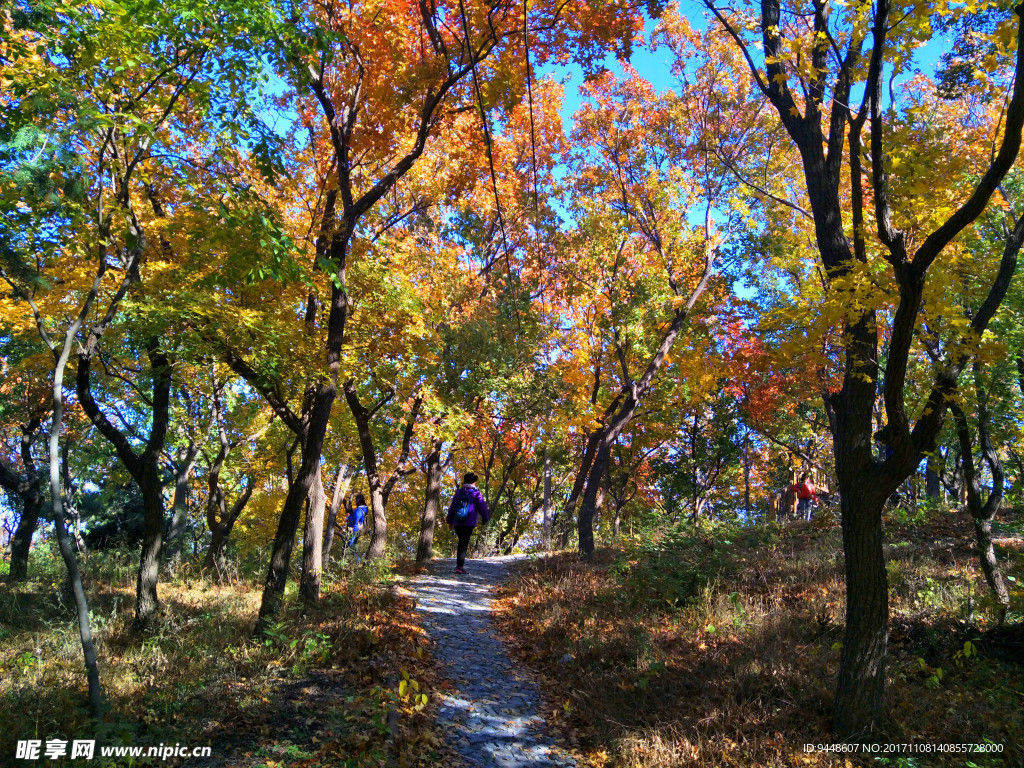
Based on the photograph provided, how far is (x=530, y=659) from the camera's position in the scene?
272 inches

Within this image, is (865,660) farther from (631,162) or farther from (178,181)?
(631,162)

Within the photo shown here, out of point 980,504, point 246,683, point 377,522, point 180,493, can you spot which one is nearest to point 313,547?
point 246,683

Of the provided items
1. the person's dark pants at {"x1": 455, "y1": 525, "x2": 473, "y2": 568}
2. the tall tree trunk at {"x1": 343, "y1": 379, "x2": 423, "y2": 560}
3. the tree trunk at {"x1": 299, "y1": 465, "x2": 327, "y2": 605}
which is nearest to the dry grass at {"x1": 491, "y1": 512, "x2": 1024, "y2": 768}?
the person's dark pants at {"x1": 455, "y1": 525, "x2": 473, "y2": 568}

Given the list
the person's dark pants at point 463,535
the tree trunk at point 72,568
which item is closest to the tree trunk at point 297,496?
the tree trunk at point 72,568

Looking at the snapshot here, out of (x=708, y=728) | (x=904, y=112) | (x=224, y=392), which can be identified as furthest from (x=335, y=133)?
(x=224, y=392)

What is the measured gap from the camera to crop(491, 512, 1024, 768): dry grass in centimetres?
449

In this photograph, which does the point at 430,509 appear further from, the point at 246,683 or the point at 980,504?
the point at 980,504

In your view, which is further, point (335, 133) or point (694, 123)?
point (694, 123)

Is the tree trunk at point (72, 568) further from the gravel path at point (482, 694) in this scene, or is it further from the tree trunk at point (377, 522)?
the tree trunk at point (377, 522)

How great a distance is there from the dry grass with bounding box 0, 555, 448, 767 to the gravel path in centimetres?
34

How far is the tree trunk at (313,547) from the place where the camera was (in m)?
8.08

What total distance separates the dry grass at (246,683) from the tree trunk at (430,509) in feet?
18.4

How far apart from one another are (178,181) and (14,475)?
13.6m

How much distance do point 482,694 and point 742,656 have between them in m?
2.59
